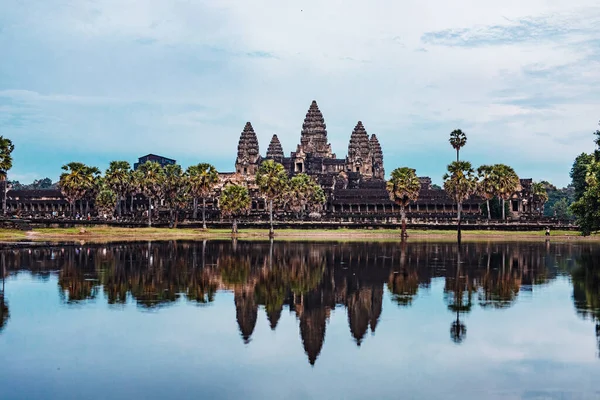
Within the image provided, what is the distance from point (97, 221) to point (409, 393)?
115924mm

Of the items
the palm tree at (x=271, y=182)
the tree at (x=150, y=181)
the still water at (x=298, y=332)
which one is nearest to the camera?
the still water at (x=298, y=332)

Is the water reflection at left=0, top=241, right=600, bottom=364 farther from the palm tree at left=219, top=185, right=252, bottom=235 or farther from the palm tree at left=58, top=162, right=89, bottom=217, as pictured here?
the palm tree at left=58, top=162, right=89, bottom=217

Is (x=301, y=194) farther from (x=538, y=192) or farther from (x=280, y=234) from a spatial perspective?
(x=538, y=192)

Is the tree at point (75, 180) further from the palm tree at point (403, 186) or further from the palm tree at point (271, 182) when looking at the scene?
the palm tree at point (403, 186)

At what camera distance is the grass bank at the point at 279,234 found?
348 ft

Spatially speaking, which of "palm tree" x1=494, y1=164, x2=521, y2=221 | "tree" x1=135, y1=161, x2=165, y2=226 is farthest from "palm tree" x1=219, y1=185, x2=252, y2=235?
"palm tree" x1=494, y1=164, x2=521, y2=221

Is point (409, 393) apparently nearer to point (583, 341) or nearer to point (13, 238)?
point (583, 341)

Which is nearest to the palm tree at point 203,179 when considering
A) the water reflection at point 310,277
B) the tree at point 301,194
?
the tree at point 301,194

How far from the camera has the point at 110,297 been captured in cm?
4166

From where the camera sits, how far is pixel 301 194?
151m

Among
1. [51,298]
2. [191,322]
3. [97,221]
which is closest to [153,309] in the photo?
[191,322]

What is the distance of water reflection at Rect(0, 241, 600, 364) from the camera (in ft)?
125

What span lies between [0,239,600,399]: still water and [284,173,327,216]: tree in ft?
299

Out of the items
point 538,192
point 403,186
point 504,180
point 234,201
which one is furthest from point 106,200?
point 538,192
